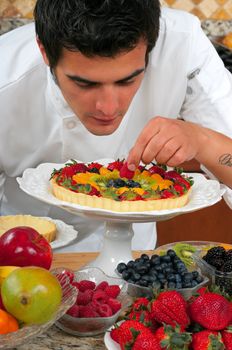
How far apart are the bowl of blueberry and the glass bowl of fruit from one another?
0.06 feet

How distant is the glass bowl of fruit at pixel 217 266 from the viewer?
1264mm

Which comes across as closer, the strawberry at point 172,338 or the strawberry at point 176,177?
the strawberry at point 172,338

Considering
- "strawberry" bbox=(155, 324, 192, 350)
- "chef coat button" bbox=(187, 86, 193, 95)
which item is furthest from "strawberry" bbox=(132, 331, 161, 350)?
"chef coat button" bbox=(187, 86, 193, 95)

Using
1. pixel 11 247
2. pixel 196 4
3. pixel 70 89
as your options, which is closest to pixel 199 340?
pixel 11 247

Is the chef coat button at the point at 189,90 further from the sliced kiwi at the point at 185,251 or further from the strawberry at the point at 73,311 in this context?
the strawberry at the point at 73,311

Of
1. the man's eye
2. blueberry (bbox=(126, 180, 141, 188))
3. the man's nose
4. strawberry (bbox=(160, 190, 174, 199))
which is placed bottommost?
strawberry (bbox=(160, 190, 174, 199))


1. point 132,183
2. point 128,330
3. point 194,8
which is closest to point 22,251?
point 128,330

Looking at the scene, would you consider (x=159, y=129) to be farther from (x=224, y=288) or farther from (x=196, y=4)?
(x=196, y=4)

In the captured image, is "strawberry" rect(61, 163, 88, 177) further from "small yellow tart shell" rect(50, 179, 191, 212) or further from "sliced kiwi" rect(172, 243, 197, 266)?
"sliced kiwi" rect(172, 243, 197, 266)

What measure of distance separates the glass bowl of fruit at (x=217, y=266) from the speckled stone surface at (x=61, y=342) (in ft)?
0.84

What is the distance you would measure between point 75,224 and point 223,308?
820mm

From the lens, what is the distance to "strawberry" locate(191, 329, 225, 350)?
1.03m

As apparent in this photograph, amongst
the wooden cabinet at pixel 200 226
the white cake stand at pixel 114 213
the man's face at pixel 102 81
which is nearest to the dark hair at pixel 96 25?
the man's face at pixel 102 81

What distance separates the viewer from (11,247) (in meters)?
1.16
